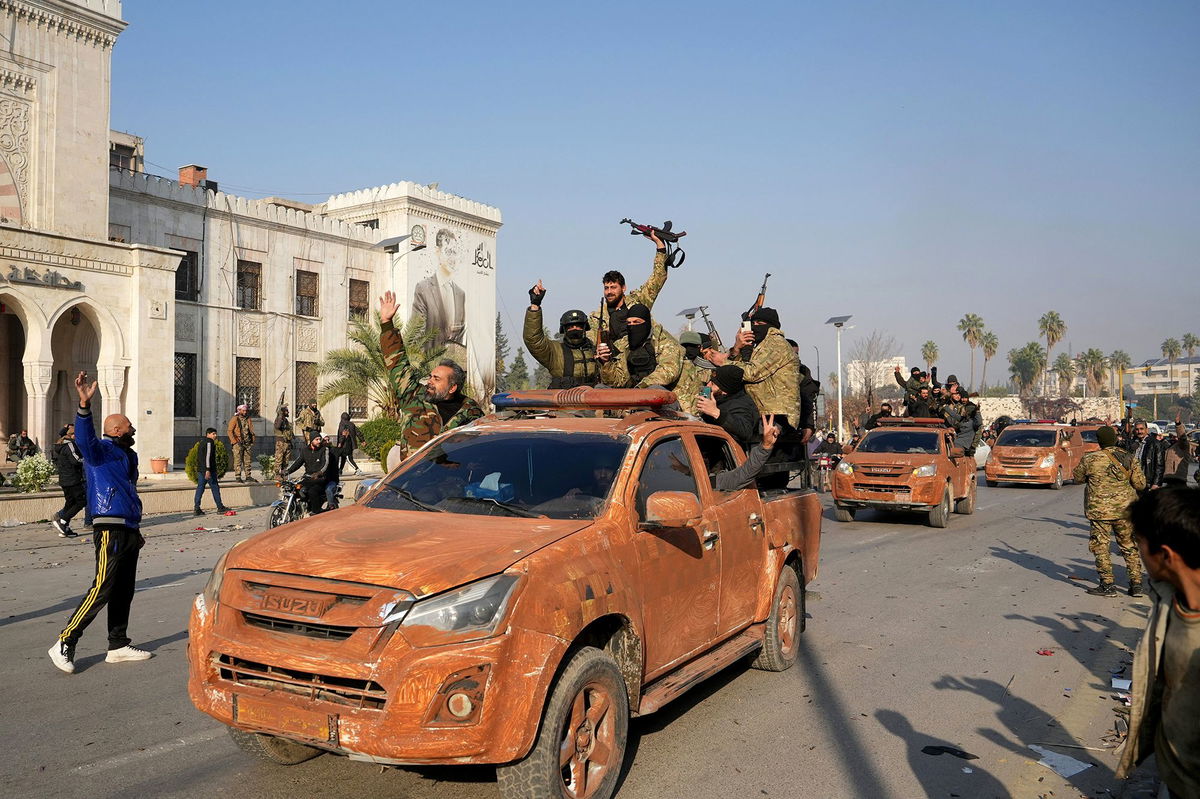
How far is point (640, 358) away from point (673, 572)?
3587 mm

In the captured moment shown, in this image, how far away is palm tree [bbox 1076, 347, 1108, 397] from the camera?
123 metres

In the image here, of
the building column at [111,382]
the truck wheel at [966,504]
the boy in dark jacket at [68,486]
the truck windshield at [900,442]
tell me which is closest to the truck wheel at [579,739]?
the boy in dark jacket at [68,486]

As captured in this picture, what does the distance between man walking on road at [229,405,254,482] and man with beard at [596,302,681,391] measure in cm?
1765

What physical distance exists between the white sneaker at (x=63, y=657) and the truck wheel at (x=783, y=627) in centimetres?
491

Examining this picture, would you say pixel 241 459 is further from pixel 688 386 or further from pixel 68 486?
pixel 688 386

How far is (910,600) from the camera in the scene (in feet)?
31.9

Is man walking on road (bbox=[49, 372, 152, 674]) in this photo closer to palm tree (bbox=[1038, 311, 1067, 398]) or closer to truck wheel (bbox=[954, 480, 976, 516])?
truck wheel (bbox=[954, 480, 976, 516])

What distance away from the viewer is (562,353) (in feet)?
27.3

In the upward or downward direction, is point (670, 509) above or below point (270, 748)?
above

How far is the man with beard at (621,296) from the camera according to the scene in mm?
8562

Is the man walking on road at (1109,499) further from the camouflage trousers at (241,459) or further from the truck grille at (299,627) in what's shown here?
the camouflage trousers at (241,459)

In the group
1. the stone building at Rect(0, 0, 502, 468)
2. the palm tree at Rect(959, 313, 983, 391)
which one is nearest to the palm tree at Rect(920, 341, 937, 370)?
the palm tree at Rect(959, 313, 983, 391)

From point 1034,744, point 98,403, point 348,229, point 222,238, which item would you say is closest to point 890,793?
point 1034,744

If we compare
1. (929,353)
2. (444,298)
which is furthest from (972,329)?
(444,298)
